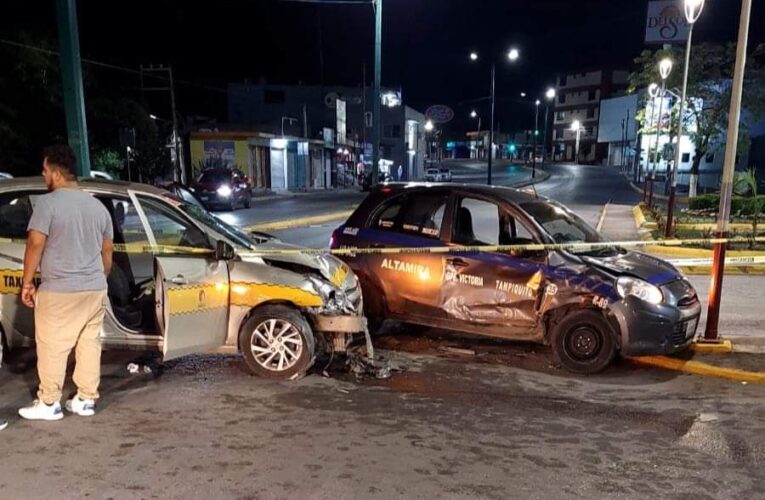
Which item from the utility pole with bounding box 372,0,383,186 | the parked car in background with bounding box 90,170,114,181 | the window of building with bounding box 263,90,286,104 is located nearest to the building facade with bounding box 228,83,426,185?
the window of building with bounding box 263,90,286,104

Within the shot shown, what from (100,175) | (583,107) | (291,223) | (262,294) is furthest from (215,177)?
(583,107)

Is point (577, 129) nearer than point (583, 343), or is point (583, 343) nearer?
point (583, 343)

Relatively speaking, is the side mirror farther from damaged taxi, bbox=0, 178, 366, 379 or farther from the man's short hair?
the man's short hair

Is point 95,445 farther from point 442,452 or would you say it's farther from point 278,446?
point 442,452

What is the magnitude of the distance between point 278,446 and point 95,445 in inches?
47.1

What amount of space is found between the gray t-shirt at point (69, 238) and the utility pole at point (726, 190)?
563 centimetres

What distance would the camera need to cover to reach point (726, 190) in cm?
648

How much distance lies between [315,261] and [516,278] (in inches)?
74.6

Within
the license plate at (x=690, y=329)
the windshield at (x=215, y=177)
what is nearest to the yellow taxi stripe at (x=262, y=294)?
the license plate at (x=690, y=329)

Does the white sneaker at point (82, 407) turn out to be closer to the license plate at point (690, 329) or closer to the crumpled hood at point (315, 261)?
the crumpled hood at point (315, 261)

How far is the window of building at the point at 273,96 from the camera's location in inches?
2248

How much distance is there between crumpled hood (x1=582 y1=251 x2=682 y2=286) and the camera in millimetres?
5863

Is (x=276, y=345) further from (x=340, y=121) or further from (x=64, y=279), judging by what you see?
(x=340, y=121)

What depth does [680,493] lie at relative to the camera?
3.74 meters
